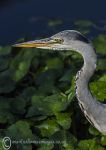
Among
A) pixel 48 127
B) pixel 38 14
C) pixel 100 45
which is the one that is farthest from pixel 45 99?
pixel 38 14

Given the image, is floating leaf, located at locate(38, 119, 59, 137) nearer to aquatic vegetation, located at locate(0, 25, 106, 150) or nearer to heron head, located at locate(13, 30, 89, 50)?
aquatic vegetation, located at locate(0, 25, 106, 150)

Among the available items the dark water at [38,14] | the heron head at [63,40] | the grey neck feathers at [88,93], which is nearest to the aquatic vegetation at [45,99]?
the grey neck feathers at [88,93]

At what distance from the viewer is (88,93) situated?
350 centimetres

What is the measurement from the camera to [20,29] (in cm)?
643

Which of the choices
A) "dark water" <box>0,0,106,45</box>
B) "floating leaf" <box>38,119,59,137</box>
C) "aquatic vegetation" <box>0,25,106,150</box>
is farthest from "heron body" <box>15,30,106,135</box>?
"dark water" <box>0,0,106,45</box>

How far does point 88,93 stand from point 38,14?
Answer: 10.8 ft

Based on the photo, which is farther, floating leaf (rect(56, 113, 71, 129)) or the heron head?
floating leaf (rect(56, 113, 71, 129))

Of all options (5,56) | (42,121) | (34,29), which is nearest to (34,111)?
(42,121)

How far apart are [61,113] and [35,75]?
0.77 meters

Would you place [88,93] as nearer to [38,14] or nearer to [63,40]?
[63,40]

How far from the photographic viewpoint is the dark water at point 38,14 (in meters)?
6.36

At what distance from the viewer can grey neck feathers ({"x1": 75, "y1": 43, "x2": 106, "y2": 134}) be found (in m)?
3.38

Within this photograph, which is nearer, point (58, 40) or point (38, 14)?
point (58, 40)

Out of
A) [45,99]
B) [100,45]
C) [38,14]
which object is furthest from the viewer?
[38,14]
